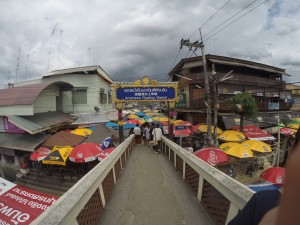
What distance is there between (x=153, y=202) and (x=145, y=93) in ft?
31.4

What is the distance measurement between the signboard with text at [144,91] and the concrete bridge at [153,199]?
293 inches

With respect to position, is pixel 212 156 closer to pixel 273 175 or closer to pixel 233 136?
pixel 273 175

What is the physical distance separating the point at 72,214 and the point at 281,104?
109 ft

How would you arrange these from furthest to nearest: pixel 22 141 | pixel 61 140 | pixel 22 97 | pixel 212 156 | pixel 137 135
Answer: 1. pixel 137 135
2. pixel 22 97
3. pixel 61 140
4. pixel 22 141
5. pixel 212 156

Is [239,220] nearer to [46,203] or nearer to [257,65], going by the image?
[46,203]

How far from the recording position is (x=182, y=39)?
61.5 ft

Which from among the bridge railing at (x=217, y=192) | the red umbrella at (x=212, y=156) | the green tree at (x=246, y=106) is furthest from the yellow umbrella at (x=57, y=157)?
the green tree at (x=246, y=106)

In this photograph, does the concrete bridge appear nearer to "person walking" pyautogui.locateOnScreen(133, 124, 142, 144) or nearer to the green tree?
"person walking" pyautogui.locateOnScreen(133, 124, 142, 144)

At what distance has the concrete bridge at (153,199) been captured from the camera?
324 cm

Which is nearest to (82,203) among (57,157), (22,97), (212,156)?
(212,156)

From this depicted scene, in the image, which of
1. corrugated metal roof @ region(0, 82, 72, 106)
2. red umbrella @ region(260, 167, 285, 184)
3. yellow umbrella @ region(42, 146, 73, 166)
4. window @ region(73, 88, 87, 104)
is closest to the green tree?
red umbrella @ region(260, 167, 285, 184)

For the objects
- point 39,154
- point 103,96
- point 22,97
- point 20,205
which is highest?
point 103,96

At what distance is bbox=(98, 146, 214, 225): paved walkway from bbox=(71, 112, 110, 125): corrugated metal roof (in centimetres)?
1545

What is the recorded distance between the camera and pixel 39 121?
16672 millimetres
